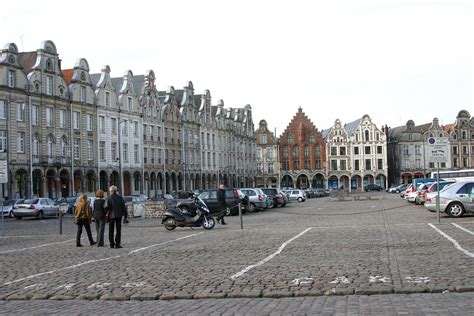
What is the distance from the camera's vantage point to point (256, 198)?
1788 inches

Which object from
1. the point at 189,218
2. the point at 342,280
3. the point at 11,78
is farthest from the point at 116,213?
the point at 11,78

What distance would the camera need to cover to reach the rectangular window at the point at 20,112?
5792 cm

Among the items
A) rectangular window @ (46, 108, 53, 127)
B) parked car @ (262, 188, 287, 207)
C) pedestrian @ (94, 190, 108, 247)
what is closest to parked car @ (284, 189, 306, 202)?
parked car @ (262, 188, 287, 207)

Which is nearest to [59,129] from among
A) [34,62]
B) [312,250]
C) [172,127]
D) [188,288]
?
[34,62]

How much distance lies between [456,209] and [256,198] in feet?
61.9

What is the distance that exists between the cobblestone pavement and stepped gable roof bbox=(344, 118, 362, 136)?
10915cm

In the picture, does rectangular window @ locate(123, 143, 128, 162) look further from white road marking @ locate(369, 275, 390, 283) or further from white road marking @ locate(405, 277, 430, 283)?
white road marking @ locate(405, 277, 430, 283)

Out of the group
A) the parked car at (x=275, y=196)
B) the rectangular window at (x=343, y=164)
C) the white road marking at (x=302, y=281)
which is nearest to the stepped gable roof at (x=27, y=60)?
the parked car at (x=275, y=196)

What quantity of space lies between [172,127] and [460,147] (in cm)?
6492

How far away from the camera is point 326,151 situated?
419ft

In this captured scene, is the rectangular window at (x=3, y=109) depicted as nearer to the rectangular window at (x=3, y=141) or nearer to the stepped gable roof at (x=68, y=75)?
the rectangular window at (x=3, y=141)

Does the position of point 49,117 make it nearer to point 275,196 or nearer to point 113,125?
point 113,125

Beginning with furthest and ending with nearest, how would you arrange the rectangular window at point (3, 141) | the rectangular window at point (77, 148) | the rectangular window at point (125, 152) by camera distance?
the rectangular window at point (125, 152) → the rectangular window at point (77, 148) → the rectangular window at point (3, 141)

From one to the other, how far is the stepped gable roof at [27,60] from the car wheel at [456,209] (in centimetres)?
4465
